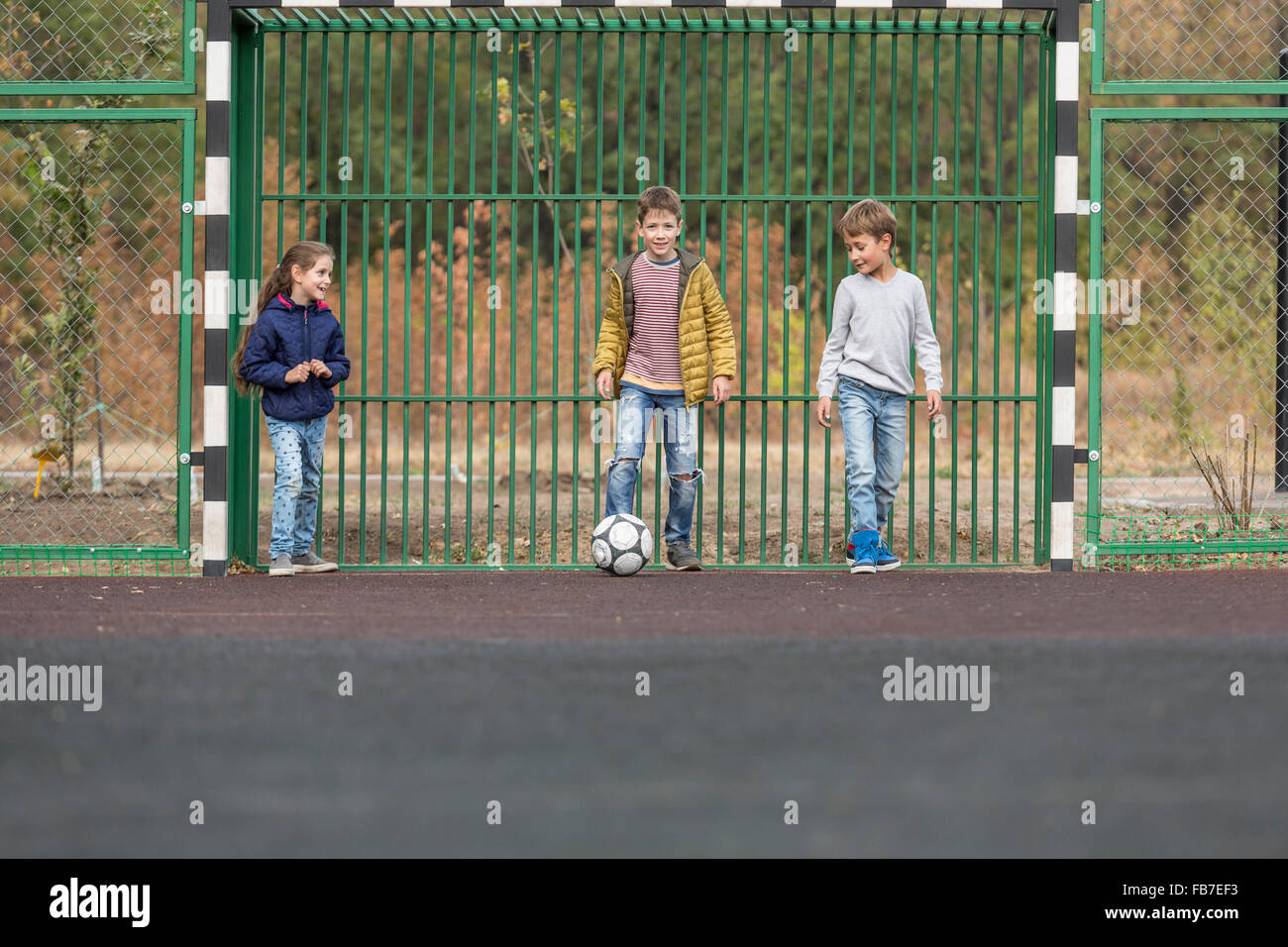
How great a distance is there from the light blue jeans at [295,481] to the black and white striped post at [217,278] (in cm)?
27

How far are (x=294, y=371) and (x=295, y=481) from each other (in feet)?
1.81

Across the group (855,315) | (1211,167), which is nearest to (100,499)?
(855,315)

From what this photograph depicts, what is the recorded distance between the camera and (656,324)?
25.0 feet

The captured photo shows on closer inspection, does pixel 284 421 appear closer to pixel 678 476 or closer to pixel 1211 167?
pixel 678 476

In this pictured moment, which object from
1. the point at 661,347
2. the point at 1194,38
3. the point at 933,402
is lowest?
the point at 933,402

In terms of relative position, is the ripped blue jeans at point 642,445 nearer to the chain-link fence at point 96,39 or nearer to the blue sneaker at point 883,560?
the blue sneaker at point 883,560

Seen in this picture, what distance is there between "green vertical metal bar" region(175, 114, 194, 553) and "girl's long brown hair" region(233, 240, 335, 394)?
207 millimetres

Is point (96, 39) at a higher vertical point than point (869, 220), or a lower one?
higher

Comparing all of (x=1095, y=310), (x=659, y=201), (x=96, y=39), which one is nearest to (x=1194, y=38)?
(x=1095, y=310)

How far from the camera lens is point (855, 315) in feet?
24.7

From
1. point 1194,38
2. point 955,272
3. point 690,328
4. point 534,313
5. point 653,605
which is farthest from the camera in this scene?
point 1194,38

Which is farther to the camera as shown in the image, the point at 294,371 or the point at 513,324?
the point at 513,324

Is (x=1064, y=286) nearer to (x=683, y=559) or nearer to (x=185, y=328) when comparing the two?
(x=683, y=559)
